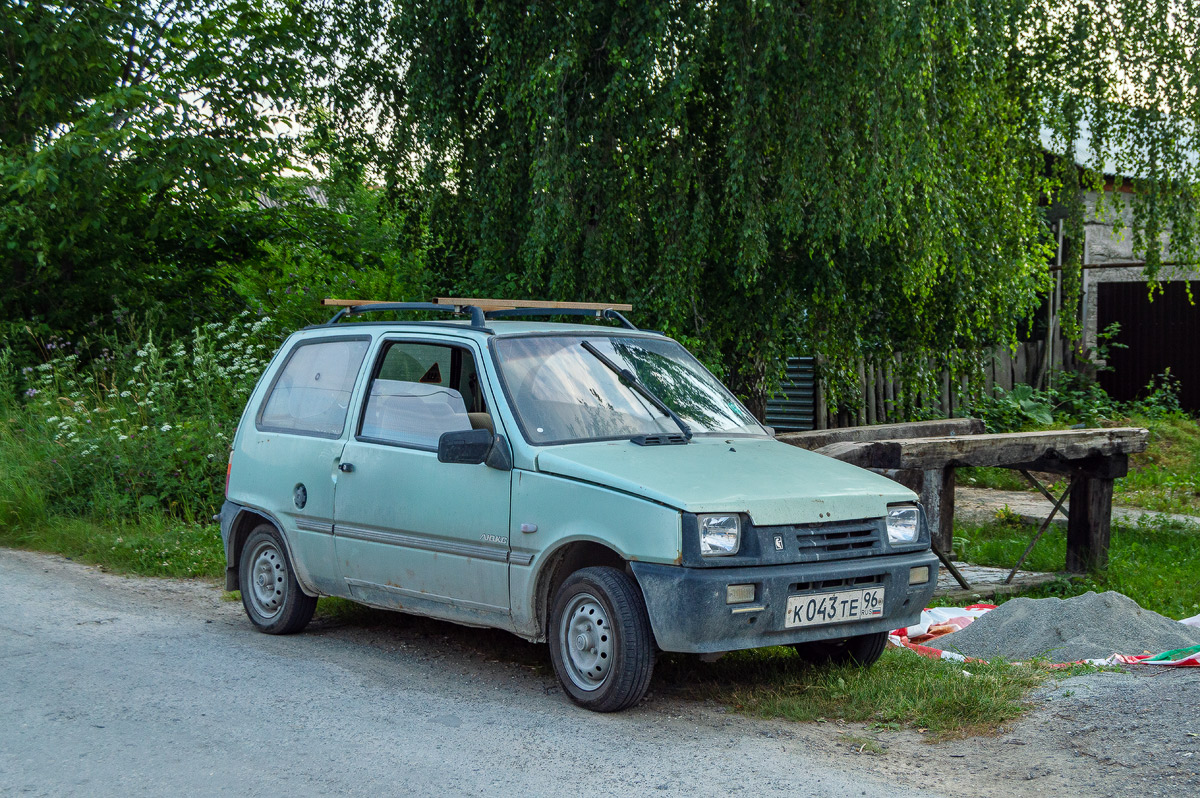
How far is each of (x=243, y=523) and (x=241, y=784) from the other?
3139 millimetres

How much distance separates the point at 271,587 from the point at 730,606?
3270 millimetres

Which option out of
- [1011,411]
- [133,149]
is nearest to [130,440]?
[133,149]

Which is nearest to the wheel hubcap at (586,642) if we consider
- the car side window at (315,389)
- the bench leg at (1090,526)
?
the car side window at (315,389)

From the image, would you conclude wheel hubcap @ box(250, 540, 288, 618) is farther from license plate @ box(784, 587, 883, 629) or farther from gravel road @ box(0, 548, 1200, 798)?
license plate @ box(784, 587, 883, 629)

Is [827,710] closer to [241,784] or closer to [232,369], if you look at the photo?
[241,784]

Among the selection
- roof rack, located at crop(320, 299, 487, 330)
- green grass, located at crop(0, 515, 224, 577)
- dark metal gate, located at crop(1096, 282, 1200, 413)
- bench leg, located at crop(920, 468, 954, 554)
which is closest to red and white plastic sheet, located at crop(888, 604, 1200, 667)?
bench leg, located at crop(920, 468, 954, 554)

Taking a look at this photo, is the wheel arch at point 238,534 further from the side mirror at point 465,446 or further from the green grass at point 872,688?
the green grass at point 872,688

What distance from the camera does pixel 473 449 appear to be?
5.53m

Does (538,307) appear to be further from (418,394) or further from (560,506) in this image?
(560,506)

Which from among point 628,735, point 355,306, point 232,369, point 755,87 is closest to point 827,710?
point 628,735

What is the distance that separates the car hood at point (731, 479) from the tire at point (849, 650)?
0.77 meters

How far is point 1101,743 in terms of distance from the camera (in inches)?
183

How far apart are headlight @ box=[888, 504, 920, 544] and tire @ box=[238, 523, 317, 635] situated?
3351mm

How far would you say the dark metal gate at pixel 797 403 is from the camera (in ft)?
53.5
